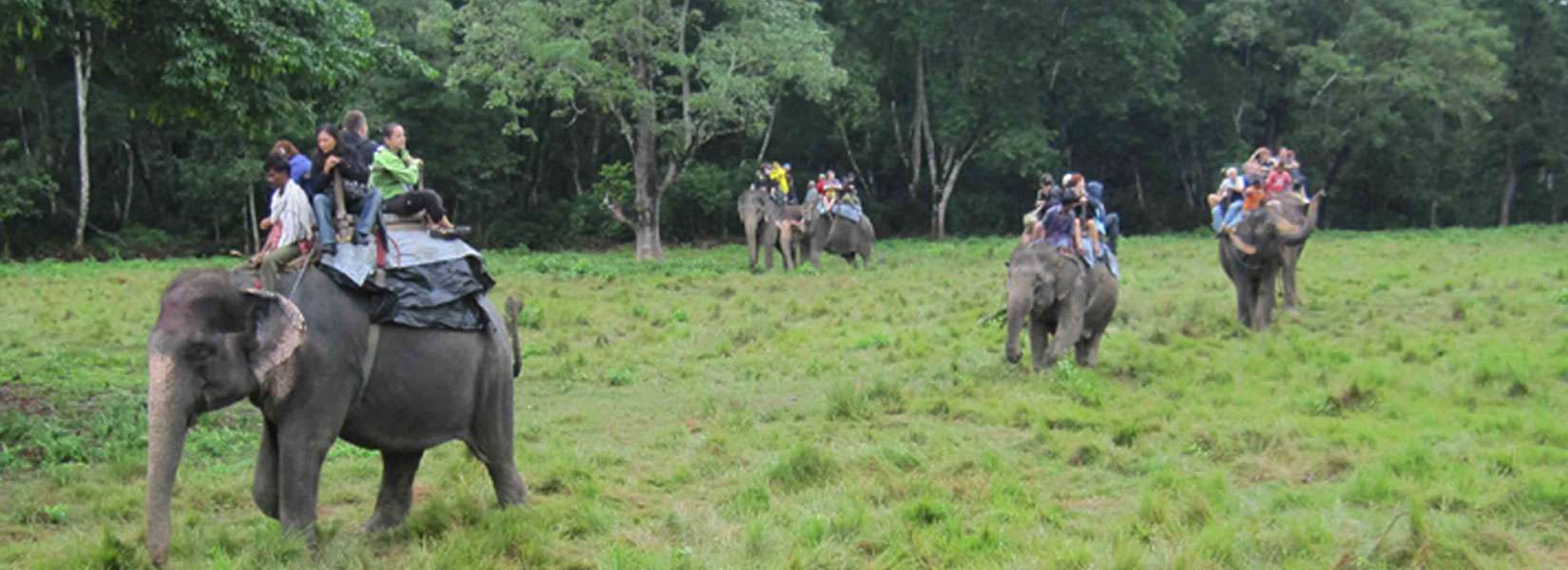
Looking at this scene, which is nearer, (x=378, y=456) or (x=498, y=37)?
(x=378, y=456)

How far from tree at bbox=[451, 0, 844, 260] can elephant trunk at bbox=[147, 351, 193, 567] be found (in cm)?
2353

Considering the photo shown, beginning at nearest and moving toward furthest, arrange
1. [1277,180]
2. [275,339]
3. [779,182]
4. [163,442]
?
[163,442] → [275,339] → [1277,180] → [779,182]

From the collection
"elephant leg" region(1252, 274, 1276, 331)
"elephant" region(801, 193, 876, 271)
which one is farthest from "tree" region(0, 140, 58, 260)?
"elephant leg" region(1252, 274, 1276, 331)

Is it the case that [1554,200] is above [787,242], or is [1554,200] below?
below

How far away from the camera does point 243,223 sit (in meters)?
→ 42.1

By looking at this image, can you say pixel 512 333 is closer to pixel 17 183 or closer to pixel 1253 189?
pixel 1253 189

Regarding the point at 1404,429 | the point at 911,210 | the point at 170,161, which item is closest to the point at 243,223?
the point at 170,161

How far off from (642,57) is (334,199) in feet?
81.9

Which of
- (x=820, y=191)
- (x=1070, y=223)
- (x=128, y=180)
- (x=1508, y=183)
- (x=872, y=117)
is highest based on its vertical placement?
(x=872, y=117)

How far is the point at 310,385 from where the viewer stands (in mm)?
7180

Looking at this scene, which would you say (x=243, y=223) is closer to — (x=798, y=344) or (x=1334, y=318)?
(x=798, y=344)

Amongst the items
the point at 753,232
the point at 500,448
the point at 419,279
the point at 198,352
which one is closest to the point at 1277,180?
the point at 753,232

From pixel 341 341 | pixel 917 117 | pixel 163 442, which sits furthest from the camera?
pixel 917 117

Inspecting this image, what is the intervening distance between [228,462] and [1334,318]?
14.3m
